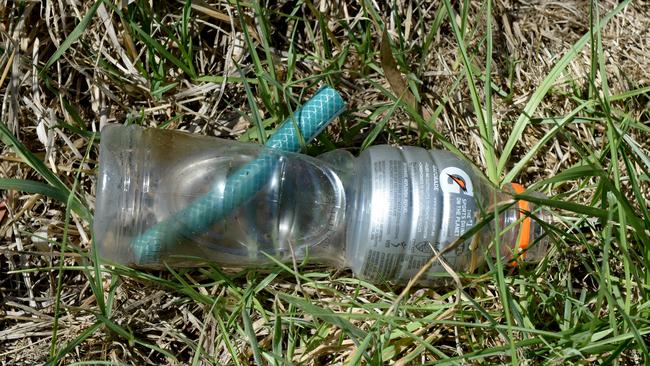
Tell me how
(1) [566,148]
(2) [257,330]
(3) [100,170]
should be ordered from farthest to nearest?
(1) [566,148] → (2) [257,330] → (3) [100,170]

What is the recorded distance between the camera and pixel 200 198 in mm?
2146

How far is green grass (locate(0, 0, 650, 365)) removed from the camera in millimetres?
2133

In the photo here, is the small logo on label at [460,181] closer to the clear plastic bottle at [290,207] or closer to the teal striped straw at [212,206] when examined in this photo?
the clear plastic bottle at [290,207]

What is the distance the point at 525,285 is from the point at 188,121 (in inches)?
43.5

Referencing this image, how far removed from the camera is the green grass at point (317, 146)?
2.13m

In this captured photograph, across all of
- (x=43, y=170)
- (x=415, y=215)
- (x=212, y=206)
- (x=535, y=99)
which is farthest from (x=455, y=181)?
(x=43, y=170)

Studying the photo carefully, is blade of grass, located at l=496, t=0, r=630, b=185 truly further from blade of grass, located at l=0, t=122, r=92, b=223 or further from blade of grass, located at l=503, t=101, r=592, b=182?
blade of grass, located at l=0, t=122, r=92, b=223

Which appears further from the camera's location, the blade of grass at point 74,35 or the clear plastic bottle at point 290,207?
the blade of grass at point 74,35

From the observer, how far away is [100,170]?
210 centimetres

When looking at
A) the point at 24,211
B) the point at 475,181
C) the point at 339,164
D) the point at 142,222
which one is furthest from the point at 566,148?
the point at 24,211

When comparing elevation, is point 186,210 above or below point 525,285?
above

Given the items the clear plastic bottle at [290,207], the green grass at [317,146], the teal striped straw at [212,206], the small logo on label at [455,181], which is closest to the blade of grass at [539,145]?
the green grass at [317,146]

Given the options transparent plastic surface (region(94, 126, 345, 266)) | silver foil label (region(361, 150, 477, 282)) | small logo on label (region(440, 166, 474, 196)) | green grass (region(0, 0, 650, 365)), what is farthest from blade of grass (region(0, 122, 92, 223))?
small logo on label (region(440, 166, 474, 196))

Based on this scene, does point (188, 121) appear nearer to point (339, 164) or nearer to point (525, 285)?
point (339, 164)
